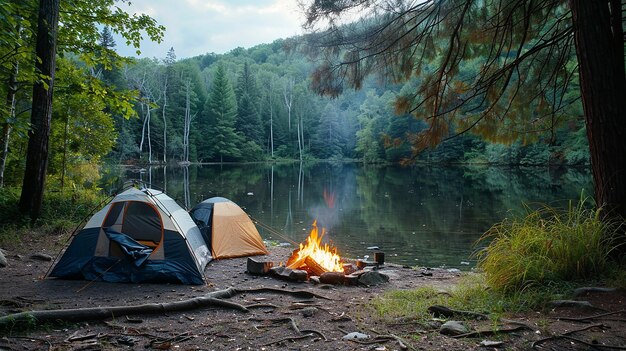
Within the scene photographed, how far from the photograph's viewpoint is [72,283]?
246 inches

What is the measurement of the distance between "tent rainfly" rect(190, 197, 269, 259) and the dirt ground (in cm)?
233

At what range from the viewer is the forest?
7.64 metres

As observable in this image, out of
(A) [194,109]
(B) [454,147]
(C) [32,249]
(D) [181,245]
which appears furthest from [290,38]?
(A) [194,109]

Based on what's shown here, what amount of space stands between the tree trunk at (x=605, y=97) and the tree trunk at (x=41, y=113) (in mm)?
9002

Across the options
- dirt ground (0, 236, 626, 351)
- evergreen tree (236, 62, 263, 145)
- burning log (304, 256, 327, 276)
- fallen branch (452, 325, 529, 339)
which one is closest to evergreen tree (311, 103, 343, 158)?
evergreen tree (236, 62, 263, 145)

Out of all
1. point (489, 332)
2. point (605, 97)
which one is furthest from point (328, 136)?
point (489, 332)

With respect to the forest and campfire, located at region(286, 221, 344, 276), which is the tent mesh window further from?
campfire, located at region(286, 221, 344, 276)

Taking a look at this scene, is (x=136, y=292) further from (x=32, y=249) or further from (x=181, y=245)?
(x=32, y=249)

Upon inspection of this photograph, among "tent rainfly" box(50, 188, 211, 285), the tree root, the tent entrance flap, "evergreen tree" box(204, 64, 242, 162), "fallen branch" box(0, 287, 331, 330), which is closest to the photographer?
the tree root

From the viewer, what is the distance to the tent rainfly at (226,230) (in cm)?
867

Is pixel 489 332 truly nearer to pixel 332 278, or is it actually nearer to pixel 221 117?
pixel 332 278

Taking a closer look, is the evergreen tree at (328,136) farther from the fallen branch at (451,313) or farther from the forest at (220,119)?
the fallen branch at (451,313)

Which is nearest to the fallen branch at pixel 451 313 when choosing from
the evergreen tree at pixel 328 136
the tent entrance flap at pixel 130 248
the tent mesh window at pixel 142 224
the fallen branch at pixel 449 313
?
the fallen branch at pixel 449 313

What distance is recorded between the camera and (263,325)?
4504 millimetres
